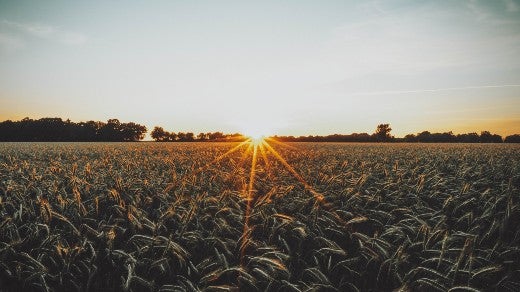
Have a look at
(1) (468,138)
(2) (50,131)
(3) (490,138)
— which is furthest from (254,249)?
(2) (50,131)

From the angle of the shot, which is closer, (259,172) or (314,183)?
(314,183)

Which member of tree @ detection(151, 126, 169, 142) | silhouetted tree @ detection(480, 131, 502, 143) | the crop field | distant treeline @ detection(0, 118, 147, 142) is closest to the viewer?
the crop field

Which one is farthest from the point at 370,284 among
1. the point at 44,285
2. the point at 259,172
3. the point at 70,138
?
the point at 70,138

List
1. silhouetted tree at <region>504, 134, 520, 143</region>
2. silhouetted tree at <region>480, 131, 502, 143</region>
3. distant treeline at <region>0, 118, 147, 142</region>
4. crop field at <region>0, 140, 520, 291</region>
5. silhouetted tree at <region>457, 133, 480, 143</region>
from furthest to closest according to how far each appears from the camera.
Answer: distant treeline at <region>0, 118, 147, 142</region> → silhouetted tree at <region>457, 133, 480, 143</region> → silhouetted tree at <region>480, 131, 502, 143</region> → silhouetted tree at <region>504, 134, 520, 143</region> → crop field at <region>0, 140, 520, 291</region>

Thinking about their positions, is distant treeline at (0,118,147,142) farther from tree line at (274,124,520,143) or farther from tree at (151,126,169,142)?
tree line at (274,124,520,143)

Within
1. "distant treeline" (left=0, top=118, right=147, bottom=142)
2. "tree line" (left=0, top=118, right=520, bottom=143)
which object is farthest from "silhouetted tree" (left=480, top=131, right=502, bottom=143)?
"distant treeline" (left=0, top=118, right=147, bottom=142)

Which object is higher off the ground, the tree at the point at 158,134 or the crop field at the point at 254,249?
the tree at the point at 158,134

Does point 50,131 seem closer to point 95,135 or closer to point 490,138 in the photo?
point 95,135

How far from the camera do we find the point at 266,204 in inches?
182

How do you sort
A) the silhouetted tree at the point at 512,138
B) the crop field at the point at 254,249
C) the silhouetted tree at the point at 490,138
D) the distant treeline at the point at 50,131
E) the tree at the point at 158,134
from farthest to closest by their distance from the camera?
1. the tree at the point at 158,134
2. the distant treeline at the point at 50,131
3. the silhouetted tree at the point at 490,138
4. the silhouetted tree at the point at 512,138
5. the crop field at the point at 254,249

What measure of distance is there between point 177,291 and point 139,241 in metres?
1.35

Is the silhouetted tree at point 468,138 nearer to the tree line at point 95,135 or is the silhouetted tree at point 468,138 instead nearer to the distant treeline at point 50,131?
the tree line at point 95,135

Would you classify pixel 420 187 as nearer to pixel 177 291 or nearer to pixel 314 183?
pixel 314 183

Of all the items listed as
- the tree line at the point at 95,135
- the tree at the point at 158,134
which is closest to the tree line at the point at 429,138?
the tree line at the point at 95,135
